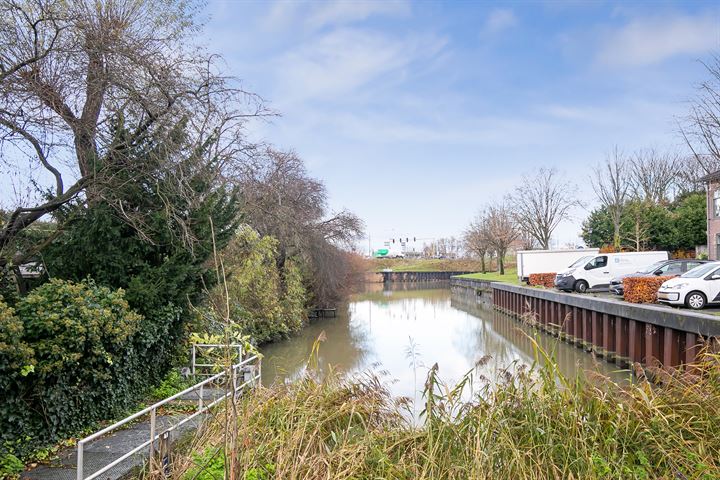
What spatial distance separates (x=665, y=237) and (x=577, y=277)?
20505mm

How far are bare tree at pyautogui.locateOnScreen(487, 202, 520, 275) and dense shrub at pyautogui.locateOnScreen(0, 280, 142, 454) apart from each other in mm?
49526

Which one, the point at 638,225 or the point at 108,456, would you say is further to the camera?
the point at 638,225

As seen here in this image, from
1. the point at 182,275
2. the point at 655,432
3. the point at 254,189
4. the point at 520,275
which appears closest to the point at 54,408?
the point at 182,275

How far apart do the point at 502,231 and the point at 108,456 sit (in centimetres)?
5267

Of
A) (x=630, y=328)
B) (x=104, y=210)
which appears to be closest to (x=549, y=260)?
(x=630, y=328)

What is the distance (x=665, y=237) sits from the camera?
40.1 meters

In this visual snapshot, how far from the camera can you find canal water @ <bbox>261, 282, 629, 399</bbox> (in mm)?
13359

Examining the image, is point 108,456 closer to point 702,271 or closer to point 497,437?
point 497,437

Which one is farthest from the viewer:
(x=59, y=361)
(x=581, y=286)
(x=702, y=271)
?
(x=581, y=286)

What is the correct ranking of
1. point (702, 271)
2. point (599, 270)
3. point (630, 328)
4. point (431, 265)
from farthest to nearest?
point (431, 265) < point (599, 270) < point (630, 328) < point (702, 271)

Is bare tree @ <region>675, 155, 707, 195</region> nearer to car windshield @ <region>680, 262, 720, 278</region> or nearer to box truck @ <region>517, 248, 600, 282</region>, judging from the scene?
box truck @ <region>517, 248, 600, 282</region>

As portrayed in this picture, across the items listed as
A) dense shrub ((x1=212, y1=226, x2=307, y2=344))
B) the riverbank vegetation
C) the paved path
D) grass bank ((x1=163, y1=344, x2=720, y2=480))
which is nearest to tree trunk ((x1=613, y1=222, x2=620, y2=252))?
dense shrub ((x1=212, y1=226, x2=307, y2=344))

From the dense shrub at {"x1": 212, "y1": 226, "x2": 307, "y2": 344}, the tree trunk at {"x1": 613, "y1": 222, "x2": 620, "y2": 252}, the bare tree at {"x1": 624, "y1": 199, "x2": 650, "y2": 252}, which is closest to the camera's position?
the dense shrub at {"x1": 212, "y1": 226, "x2": 307, "y2": 344}

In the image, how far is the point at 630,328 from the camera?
15.2m
